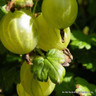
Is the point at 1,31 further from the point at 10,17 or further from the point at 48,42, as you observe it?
the point at 48,42

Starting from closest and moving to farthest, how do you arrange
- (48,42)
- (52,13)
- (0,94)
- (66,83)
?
(52,13) → (48,42) → (66,83) → (0,94)

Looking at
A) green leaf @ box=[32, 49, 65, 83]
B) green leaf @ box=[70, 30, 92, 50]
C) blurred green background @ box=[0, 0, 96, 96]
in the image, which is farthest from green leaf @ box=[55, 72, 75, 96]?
green leaf @ box=[32, 49, 65, 83]

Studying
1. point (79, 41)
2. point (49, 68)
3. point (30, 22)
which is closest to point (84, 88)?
point (79, 41)

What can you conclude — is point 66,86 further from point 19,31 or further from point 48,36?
point 19,31

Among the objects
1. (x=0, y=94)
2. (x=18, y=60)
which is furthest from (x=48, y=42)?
(x=0, y=94)

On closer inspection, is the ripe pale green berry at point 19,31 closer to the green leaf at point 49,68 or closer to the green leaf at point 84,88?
the green leaf at point 49,68
